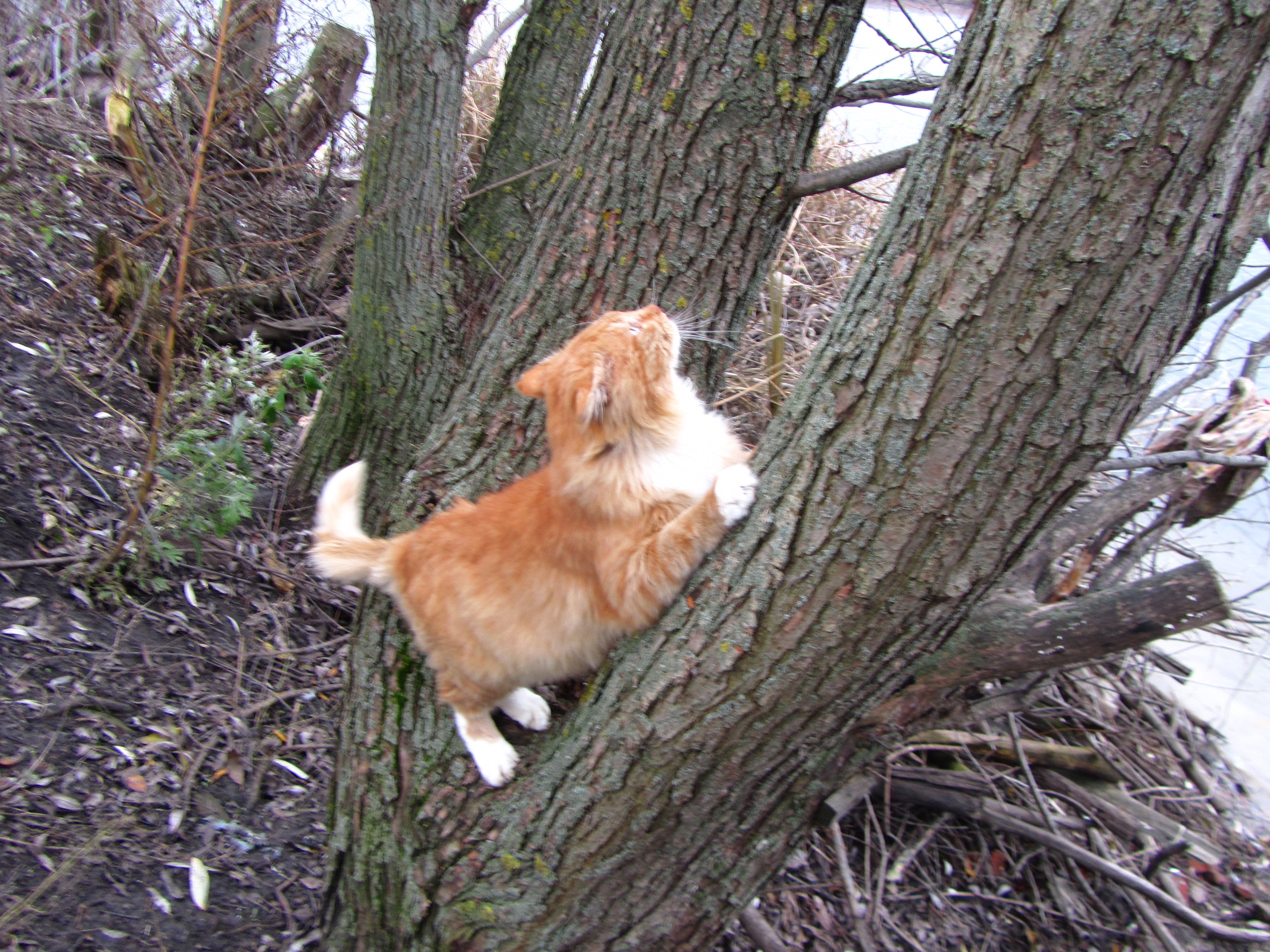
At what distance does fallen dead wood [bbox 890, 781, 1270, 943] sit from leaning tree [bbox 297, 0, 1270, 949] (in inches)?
53.5

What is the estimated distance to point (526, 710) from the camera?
240 cm

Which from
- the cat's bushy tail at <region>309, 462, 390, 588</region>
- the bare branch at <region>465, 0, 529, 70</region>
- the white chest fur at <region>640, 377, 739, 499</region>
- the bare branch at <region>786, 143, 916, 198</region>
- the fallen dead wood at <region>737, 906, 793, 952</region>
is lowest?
the fallen dead wood at <region>737, 906, 793, 952</region>

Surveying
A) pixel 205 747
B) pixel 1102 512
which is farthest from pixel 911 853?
pixel 205 747

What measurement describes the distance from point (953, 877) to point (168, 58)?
18.0 feet

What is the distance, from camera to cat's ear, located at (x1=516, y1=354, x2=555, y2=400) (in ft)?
7.54

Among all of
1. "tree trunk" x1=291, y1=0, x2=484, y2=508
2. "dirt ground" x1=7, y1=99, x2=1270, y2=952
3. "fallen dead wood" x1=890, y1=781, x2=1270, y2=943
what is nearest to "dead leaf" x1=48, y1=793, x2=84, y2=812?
"dirt ground" x1=7, y1=99, x2=1270, y2=952

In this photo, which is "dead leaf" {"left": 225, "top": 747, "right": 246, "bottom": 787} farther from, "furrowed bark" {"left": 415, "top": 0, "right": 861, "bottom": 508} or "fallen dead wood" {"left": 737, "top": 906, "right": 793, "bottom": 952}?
"fallen dead wood" {"left": 737, "top": 906, "right": 793, "bottom": 952}

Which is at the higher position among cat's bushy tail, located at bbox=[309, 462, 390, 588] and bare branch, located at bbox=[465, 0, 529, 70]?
bare branch, located at bbox=[465, 0, 529, 70]

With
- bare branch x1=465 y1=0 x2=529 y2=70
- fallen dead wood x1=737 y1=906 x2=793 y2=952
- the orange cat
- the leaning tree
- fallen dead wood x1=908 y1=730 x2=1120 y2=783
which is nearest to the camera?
the leaning tree

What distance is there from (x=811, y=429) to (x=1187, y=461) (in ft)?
4.62

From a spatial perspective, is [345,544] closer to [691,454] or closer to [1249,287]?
[691,454]

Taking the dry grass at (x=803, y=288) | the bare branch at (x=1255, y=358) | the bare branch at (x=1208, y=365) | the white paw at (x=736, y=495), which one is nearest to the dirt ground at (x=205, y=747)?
the bare branch at (x=1208, y=365)

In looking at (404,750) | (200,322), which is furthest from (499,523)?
(200,322)

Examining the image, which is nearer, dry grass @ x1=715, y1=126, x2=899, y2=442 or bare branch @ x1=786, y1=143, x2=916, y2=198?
bare branch @ x1=786, y1=143, x2=916, y2=198
